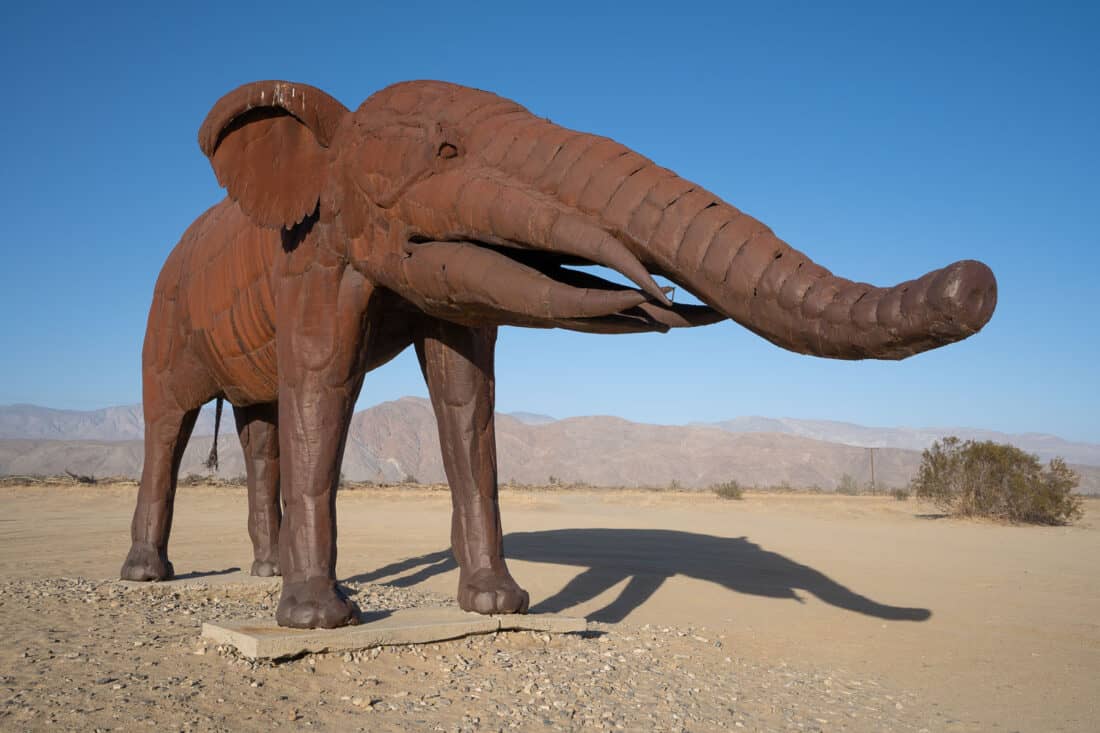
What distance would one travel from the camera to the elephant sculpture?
3.42m

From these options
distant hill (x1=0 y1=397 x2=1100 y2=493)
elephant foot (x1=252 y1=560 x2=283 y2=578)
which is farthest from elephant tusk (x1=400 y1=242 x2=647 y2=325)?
distant hill (x1=0 y1=397 x2=1100 y2=493)

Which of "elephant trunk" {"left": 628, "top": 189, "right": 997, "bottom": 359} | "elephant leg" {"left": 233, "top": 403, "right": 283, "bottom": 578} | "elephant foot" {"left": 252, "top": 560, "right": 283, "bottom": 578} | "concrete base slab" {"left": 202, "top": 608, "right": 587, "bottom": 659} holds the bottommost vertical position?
"elephant foot" {"left": 252, "top": 560, "right": 283, "bottom": 578}

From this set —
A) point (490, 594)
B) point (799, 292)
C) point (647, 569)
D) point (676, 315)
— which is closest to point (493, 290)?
point (676, 315)

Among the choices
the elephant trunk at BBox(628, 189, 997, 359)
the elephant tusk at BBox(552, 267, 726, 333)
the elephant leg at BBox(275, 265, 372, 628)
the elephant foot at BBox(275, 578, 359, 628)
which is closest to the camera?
the elephant trunk at BBox(628, 189, 997, 359)

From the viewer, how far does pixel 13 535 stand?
14047 millimetres

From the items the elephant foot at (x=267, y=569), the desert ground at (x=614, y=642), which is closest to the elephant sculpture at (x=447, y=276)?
the desert ground at (x=614, y=642)

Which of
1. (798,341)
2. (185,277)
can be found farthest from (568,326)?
(185,277)

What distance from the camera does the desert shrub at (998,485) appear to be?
20656 mm

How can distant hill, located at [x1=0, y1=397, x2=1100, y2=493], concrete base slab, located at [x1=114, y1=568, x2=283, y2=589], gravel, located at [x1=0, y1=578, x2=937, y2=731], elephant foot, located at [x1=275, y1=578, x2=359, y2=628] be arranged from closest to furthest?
gravel, located at [x1=0, y1=578, x2=937, y2=731] < elephant foot, located at [x1=275, y1=578, x2=359, y2=628] < concrete base slab, located at [x1=114, y1=568, x2=283, y2=589] < distant hill, located at [x1=0, y1=397, x2=1100, y2=493]

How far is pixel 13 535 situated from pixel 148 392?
300 inches

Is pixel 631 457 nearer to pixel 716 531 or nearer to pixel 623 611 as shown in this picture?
pixel 716 531

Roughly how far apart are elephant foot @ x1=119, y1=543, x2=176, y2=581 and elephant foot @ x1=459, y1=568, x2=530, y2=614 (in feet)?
11.8

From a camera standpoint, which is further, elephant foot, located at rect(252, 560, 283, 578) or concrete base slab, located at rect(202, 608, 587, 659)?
elephant foot, located at rect(252, 560, 283, 578)

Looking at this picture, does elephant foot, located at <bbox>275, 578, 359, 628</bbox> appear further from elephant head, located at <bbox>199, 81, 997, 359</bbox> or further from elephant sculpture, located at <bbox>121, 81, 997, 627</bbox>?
elephant head, located at <bbox>199, 81, 997, 359</bbox>
